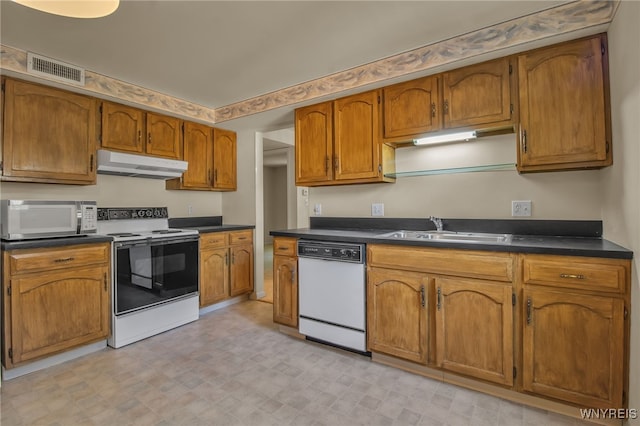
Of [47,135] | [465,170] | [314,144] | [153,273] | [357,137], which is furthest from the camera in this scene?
[314,144]

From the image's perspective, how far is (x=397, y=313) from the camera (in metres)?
2.21

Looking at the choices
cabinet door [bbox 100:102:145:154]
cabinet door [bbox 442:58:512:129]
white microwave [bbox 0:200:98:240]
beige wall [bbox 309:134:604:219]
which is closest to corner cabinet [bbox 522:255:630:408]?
beige wall [bbox 309:134:604:219]

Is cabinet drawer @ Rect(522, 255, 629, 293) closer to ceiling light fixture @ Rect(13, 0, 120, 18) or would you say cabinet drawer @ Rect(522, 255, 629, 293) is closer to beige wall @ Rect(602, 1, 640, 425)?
beige wall @ Rect(602, 1, 640, 425)

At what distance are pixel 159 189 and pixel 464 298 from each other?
3.37 metres

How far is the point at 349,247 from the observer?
2.39 metres

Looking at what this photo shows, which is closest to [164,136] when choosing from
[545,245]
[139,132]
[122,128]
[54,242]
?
[139,132]

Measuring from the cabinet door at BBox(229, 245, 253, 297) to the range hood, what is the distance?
112cm

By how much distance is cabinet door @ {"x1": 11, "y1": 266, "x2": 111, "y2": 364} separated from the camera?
214cm

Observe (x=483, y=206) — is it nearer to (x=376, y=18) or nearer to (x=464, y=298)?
(x=464, y=298)

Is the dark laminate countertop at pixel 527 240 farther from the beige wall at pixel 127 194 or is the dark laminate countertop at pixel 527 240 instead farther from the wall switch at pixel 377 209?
the beige wall at pixel 127 194

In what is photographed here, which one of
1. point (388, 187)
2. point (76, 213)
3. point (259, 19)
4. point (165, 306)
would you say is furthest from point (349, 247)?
point (76, 213)

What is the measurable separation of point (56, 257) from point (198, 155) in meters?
1.85

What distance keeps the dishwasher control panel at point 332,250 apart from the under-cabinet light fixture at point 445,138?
103 cm

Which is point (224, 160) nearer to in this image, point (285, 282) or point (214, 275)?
point (214, 275)
